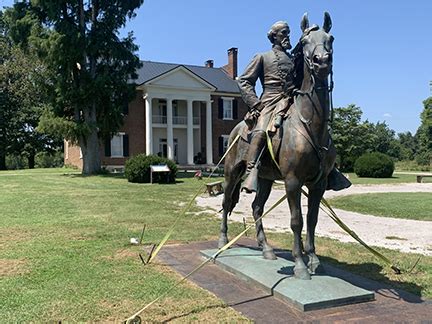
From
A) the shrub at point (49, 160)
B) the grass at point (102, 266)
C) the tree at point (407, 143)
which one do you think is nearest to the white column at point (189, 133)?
the shrub at point (49, 160)

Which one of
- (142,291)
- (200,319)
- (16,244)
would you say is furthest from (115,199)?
(200,319)

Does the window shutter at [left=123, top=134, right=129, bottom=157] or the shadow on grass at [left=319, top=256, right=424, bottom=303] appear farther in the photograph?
the window shutter at [left=123, top=134, right=129, bottom=157]

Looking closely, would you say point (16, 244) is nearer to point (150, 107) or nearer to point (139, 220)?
point (139, 220)

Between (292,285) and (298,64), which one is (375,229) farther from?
(298,64)

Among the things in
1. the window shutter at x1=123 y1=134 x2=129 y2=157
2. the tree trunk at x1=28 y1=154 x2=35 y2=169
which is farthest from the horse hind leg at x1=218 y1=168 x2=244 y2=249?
the tree trunk at x1=28 y1=154 x2=35 y2=169

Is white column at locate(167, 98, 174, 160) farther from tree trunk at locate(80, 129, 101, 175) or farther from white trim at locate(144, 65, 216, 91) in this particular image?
tree trunk at locate(80, 129, 101, 175)

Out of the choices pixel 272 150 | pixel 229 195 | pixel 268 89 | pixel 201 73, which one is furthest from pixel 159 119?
pixel 272 150

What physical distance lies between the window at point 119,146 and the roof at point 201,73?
4788mm

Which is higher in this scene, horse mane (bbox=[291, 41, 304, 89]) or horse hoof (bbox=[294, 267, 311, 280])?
horse mane (bbox=[291, 41, 304, 89])

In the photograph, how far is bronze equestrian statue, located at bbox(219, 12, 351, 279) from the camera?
4543mm

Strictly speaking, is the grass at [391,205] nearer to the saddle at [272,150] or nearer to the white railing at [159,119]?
the saddle at [272,150]

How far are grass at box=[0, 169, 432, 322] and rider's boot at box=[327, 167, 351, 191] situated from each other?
1360 millimetres

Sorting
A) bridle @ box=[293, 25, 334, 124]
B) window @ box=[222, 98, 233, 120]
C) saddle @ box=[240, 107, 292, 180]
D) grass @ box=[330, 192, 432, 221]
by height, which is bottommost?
grass @ box=[330, 192, 432, 221]

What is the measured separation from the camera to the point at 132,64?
28.0 metres
